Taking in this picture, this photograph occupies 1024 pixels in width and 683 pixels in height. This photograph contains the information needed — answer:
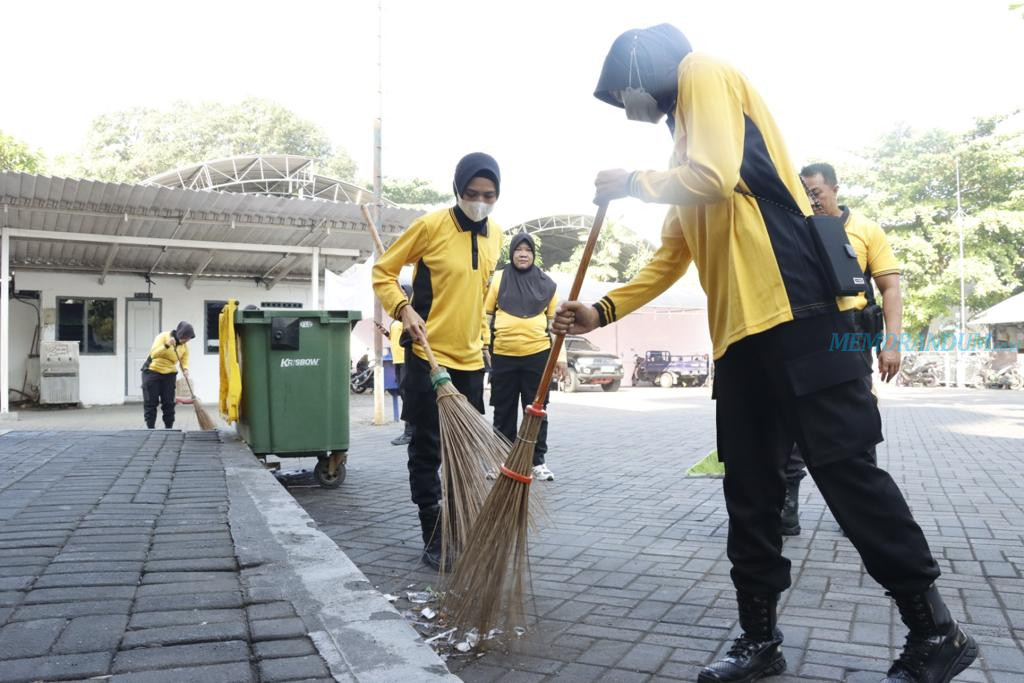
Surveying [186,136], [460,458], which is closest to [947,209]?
[460,458]

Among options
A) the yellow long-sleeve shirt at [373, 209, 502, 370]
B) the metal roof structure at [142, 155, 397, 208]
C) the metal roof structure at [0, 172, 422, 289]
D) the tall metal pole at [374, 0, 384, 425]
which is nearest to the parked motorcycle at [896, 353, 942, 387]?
the metal roof structure at [142, 155, 397, 208]

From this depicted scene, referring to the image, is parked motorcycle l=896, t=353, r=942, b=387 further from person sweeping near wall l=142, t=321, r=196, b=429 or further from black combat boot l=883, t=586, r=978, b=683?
black combat boot l=883, t=586, r=978, b=683

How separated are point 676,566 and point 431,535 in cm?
117

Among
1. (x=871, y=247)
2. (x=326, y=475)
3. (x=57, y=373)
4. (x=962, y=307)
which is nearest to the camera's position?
(x=871, y=247)

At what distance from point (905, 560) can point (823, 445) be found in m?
0.37

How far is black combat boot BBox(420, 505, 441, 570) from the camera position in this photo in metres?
3.94

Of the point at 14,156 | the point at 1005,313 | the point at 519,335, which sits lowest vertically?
the point at 519,335

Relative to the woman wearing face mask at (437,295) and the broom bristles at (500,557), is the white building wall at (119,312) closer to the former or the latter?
the woman wearing face mask at (437,295)

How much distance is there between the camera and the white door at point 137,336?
1906cm

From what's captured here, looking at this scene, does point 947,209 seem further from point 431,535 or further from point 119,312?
point 431,535

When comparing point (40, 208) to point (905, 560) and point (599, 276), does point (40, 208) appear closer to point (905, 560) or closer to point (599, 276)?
point (905, 560)

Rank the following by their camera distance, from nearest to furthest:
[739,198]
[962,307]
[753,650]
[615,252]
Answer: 1. [739,198]
2. [753,650]
3. [962,307]
4. [615,252]

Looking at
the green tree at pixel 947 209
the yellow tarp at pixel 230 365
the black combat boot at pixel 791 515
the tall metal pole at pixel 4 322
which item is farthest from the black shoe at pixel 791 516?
the green tree at pixel 947 209

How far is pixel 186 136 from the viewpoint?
50.9 meters
